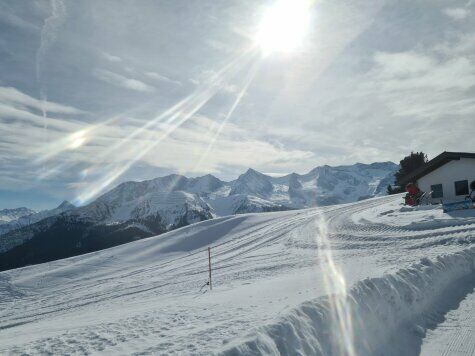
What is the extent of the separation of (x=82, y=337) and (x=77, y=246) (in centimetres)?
Result: 20532

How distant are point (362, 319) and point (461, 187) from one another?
82.5ft

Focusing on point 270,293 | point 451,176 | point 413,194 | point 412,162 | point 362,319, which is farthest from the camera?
point 412,162

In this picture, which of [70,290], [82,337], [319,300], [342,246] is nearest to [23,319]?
[70,290]

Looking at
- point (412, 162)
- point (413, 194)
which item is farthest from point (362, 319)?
point (412, 162)

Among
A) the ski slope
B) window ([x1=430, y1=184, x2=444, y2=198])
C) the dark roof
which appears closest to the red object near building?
window ([x1=430, y1=184, x2=444, y2=198])

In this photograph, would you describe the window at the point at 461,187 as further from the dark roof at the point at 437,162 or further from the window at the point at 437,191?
the dark roof at the point at 437,162

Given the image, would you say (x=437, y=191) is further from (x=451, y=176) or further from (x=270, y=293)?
(x=270, y=293)

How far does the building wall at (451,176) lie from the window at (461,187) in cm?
22

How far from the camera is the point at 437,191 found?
29.1m

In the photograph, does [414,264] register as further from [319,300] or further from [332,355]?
[332,355]

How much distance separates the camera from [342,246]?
1873 cm

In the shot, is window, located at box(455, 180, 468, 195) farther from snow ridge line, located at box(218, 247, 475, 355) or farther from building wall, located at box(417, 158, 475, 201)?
snow ridge line, located at box(218, 247, 475, 355)

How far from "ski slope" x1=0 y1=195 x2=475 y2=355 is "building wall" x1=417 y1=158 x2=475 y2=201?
187 inches

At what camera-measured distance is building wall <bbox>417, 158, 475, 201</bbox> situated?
88.9 ft
